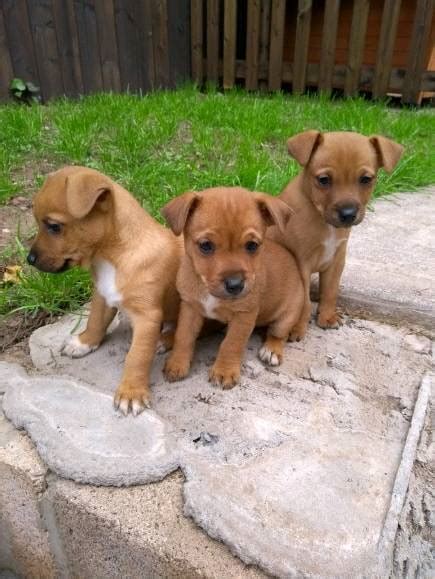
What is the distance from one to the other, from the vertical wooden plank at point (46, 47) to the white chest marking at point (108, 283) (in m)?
6.06

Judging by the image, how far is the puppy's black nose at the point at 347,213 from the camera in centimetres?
269

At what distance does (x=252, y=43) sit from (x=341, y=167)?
7774 mm

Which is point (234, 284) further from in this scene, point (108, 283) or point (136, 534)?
point (136, 534)

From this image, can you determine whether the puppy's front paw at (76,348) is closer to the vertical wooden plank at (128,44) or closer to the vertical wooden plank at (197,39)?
the vertical wooden plank at (128,44)

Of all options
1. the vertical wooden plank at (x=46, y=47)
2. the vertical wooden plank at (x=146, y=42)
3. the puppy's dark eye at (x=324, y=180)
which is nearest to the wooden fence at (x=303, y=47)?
the vertical wooden plank at (x=146, y=42)

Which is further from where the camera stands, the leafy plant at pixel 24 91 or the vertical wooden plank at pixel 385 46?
the vertical wooden plank at pixel 385 46

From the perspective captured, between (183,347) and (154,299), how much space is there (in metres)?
0.29

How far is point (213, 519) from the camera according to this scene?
1.90m

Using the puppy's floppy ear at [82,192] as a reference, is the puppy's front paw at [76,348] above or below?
below

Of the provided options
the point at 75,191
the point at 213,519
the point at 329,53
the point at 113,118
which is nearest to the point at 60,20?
the point at 113,118

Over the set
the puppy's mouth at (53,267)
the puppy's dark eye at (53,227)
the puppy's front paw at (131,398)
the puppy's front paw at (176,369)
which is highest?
the puppy's dark eye at (53,227)

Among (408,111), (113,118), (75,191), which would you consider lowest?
(408,111)

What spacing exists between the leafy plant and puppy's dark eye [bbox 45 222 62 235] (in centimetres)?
582

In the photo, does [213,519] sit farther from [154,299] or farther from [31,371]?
[31,371]
